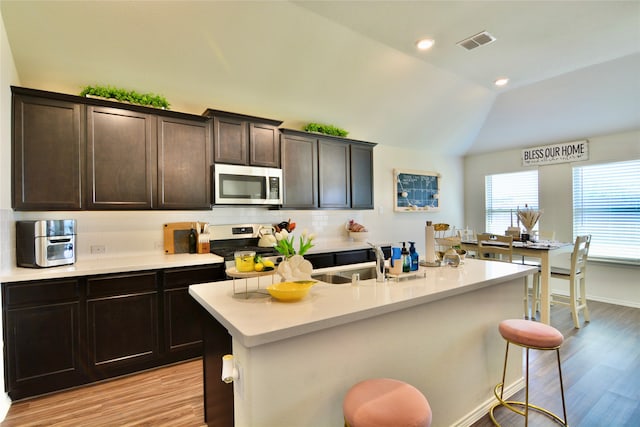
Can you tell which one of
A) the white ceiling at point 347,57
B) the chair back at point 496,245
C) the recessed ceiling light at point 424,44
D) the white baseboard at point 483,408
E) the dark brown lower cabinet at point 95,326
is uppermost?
the recessed ceiling light at point 424,44

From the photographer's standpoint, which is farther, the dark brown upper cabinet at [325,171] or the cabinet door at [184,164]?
the dark brown upper cabinet at [325,171]

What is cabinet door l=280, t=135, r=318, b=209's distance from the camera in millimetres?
3794

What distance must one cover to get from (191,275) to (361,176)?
2.67 metres

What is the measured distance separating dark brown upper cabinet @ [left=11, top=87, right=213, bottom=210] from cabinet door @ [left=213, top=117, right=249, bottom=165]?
3.2 inches

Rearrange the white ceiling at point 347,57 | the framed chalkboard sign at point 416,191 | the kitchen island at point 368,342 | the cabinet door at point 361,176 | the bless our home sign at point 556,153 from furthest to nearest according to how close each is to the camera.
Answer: the framed chalkboard sign at point 416,191 < the bless our home sign at point 556,153 < the cabinet door at point 361,176 < the white ceiling at point 347,57 < the kitchen island at point 368,342

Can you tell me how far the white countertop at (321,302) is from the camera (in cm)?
120

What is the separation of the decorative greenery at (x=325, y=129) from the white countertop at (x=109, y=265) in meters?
2.01

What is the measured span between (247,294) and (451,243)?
1663 mm

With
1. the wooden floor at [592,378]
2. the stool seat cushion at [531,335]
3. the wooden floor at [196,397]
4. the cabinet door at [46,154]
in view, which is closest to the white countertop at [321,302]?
the stool seat cushion at [531,335]

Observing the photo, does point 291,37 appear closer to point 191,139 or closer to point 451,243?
point 191,139

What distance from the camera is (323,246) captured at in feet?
13.7

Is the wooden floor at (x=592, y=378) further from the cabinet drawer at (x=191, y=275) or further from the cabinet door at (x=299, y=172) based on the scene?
the cabinet door at (x=299, y=172)

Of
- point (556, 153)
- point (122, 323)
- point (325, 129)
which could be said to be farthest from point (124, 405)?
point (556, 153)

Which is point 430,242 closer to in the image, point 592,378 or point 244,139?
point 592,378
